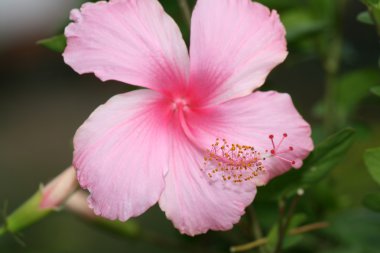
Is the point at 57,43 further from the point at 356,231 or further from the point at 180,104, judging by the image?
the point at 356,231

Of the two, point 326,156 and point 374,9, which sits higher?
point 374,9

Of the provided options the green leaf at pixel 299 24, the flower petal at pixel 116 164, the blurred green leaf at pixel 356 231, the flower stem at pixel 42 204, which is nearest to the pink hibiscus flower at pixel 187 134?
the flower petal at pixel 116 164

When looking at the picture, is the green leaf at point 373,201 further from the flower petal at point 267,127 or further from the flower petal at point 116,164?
the flower petal at point 116,164

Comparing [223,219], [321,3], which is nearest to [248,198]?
[223,219]

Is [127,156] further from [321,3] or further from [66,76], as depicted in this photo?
[66,76]

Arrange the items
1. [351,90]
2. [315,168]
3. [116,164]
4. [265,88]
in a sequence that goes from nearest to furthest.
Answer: [116,164], [315,168], [265,88], [351,90]

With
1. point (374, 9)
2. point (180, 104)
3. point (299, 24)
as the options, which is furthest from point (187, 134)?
point (299, 24)

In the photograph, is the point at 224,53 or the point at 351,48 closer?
the point at 224,53
